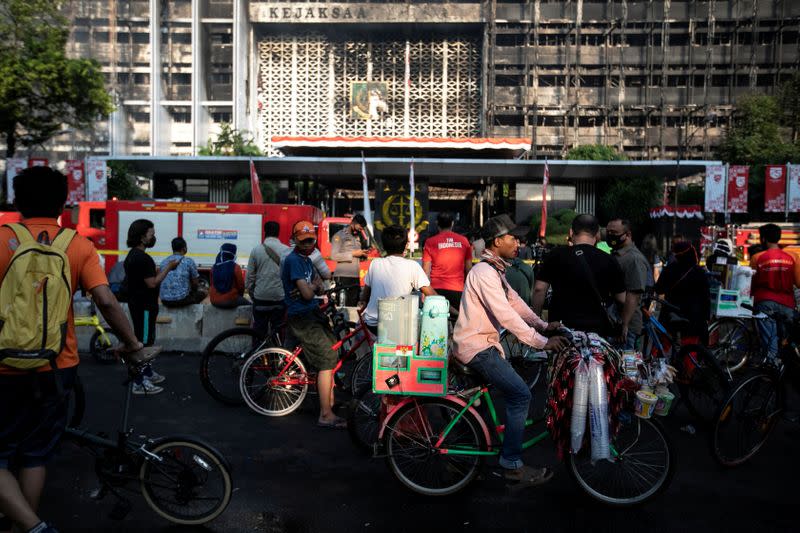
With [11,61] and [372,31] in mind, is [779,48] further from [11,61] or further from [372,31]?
[11,61]

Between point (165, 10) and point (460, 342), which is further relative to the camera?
point (165, 10)

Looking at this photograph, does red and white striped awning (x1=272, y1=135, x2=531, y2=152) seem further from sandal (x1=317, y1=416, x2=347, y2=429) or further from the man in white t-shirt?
sandal (x1=317, y1=416, x2=347, y2=429)

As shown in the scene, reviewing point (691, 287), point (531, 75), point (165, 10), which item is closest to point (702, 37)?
point (531, 75)

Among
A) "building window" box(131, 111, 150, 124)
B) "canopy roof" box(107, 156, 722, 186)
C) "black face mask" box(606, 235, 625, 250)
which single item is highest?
"building window" box(131, 111, 150, 124)

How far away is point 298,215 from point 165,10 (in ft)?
220

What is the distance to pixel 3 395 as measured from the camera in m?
3.05

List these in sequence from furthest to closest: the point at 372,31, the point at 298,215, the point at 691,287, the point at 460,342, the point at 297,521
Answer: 1. the point at 372,31
2. the point at 298,215
3. the point at 691,287
4. the point at 460,342
5. the point at 297,521

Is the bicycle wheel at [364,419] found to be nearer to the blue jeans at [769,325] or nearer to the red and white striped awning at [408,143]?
the blue jeans at [769,325]

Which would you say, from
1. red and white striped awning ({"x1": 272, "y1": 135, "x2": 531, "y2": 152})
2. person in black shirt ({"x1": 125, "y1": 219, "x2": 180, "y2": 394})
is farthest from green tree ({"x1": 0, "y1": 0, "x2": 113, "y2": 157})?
person in black shirt ({"x1": 125, "y1": 219, "x2": 180, "y2": 394})

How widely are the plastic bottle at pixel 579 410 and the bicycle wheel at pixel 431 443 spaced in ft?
1.92

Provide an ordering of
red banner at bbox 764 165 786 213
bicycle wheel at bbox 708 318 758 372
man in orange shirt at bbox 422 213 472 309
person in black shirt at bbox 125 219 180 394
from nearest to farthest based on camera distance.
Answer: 1. person in black shirt at bbox 125 219 180 394
2. man in orange shirt at bbox 422 213 472 309
3. bicycle wheel at bbox 708 318 758 372
4. red banner at bbox 764 165 786 213

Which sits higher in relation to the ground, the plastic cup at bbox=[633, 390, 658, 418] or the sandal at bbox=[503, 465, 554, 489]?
the plastic cup at bbox=[633, 390, 658, 418]

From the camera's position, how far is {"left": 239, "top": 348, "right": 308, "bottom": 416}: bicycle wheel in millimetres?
6367

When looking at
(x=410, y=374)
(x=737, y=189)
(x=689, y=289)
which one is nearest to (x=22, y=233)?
(x=410, y=374)
